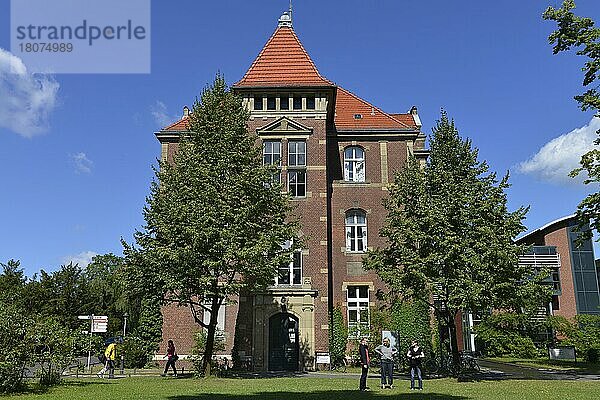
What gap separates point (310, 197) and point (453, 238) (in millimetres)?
10655

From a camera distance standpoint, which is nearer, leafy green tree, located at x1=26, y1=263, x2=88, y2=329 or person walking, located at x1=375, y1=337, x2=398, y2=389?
person walking, located at x1=375, y1=337, x2=398, y2=389

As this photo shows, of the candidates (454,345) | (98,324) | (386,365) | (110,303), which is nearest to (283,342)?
(98,324)

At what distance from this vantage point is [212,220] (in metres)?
21.6

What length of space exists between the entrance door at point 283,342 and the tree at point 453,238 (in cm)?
706

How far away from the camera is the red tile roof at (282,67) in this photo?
104ft

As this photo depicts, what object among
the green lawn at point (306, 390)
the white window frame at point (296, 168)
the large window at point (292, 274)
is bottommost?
the green lawn at point (306, 390)

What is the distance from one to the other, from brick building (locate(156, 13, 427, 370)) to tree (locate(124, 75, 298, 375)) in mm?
4301

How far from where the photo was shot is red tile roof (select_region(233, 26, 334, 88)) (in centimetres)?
3180

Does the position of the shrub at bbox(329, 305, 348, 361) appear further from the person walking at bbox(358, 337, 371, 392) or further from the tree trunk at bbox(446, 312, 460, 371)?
the person walking at bbox(358, 337, 371, 392)

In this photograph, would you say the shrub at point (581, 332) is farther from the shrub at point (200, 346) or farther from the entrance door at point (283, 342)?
the shrub at point (200, 346)

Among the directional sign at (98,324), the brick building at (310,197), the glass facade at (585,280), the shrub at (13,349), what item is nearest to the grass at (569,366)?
the brick building at (310,197)

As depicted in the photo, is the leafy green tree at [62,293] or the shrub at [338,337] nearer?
the shrub at [338,337]

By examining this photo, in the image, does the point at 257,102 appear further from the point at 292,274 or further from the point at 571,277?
the point at 571,277

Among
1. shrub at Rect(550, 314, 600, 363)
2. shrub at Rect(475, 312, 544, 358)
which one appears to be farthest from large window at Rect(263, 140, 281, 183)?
shrub at Rect(550, 314, 600, 363)
